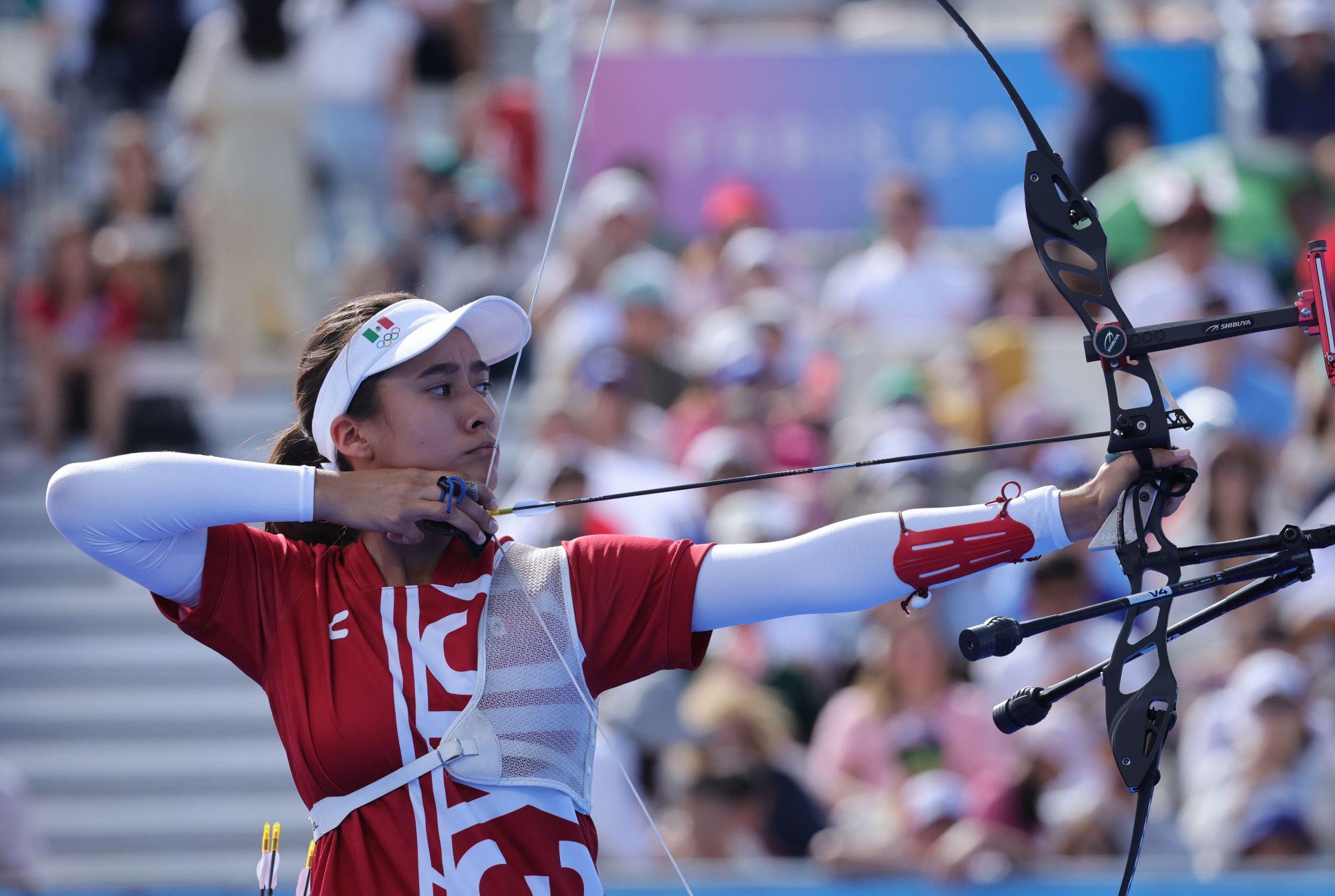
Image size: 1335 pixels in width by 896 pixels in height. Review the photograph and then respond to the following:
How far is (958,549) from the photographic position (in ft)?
8.70

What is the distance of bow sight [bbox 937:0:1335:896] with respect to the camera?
262 centimetres

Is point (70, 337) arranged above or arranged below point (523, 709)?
above

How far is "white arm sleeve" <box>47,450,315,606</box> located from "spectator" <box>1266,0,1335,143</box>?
272 inches

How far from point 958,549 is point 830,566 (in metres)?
0.18

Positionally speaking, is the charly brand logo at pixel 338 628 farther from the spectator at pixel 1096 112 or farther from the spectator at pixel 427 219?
the spectator at pixel 1096 112

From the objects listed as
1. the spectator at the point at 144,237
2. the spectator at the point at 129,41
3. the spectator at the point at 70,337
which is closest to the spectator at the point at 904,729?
the spectator at the point at 70,337

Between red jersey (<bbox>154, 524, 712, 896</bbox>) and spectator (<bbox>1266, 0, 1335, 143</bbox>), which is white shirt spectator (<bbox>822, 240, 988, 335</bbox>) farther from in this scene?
red jersey (<bbox>154, 524, 712, 896</bbox>)

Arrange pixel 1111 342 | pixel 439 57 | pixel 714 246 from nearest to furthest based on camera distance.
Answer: pixel 1111 342 → pixel 714 246 → pixel 439 57

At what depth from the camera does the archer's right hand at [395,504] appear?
267 centimetres

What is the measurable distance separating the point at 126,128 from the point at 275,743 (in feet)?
10.1

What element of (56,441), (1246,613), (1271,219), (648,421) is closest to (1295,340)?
(1271,219)

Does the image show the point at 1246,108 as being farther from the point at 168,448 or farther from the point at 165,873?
the point at 165,873

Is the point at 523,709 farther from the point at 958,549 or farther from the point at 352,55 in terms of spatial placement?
the point at 352,55

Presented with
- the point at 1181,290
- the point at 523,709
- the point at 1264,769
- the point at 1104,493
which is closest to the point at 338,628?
the point at 523,709
